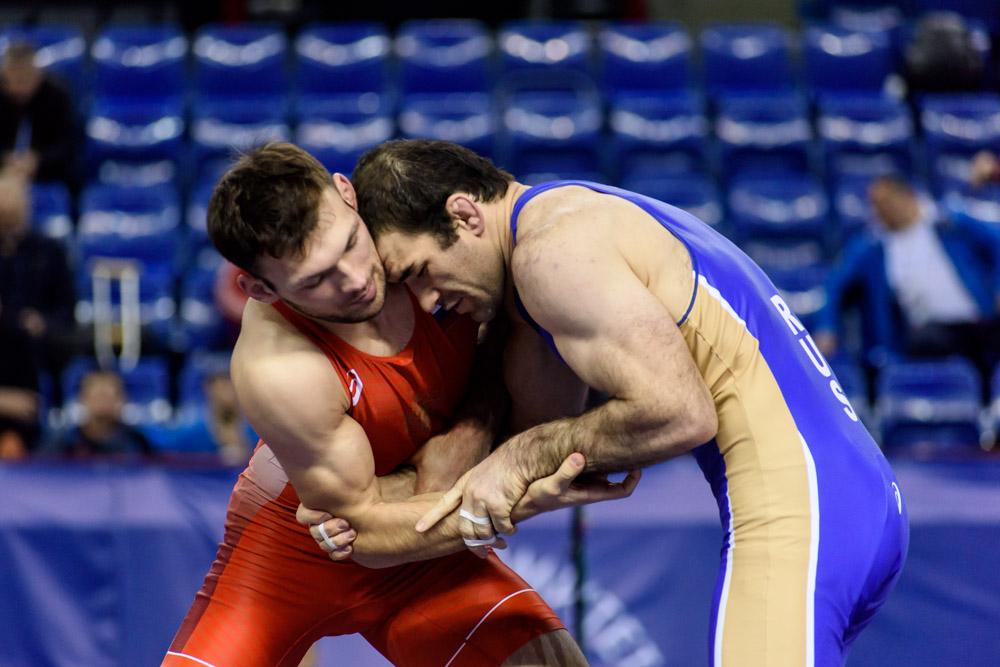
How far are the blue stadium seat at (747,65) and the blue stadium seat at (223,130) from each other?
129 inches

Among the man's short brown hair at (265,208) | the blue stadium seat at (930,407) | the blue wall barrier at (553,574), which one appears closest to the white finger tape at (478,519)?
the man's short brown hair at (265,208)

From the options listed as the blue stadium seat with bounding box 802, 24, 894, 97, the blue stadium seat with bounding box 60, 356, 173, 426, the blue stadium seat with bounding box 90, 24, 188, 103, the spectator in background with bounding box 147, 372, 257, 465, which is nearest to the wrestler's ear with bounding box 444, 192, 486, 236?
the spectator in background with bounding box 147, 372, 257, 465

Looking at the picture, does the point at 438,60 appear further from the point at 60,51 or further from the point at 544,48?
the point at 60,51

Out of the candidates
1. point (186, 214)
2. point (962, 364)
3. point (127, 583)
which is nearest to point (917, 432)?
point (962, 364)

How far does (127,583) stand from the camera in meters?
3.98

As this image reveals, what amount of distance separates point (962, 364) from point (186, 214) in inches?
194

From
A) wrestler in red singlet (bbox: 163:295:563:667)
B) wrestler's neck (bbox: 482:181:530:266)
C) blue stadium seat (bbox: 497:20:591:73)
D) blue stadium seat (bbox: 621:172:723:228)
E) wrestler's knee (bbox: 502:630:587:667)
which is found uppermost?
wrestler's neck (bbox: 482:181:530:266)

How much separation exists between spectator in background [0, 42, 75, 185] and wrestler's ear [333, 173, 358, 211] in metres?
5.41

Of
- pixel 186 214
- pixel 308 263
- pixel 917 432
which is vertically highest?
pixel 308 263

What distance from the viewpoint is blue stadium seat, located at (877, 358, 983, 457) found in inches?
217

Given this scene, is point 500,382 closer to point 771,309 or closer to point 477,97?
point 771,309

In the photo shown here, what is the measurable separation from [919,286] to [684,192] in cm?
169

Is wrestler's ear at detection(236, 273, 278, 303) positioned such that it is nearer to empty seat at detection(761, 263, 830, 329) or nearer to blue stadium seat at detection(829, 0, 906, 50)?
empty seat at detection(761, 263, 830, 329)

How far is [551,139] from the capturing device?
25.5 ft
